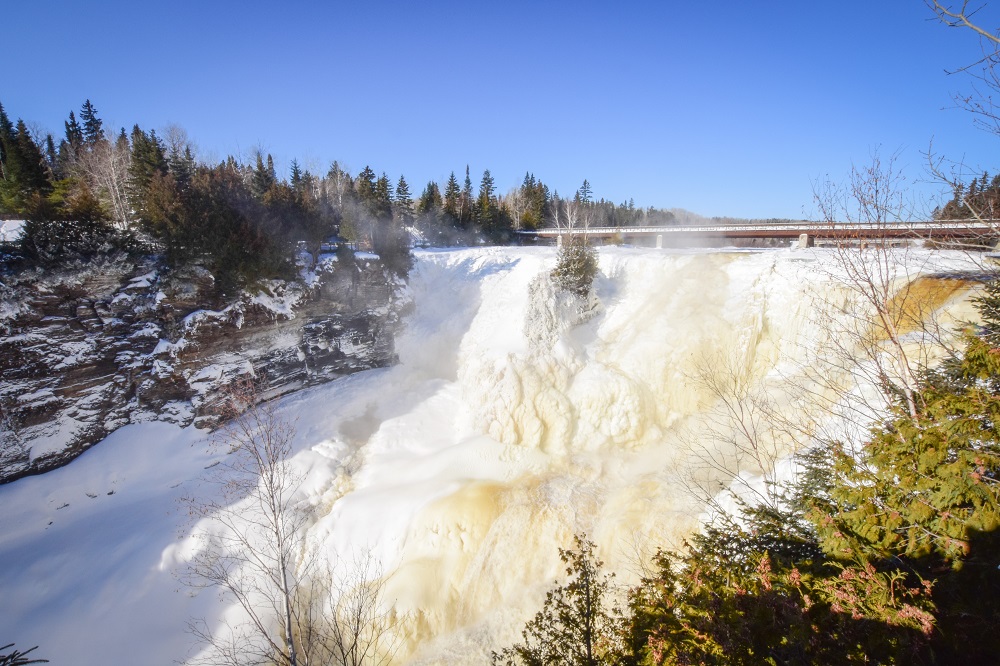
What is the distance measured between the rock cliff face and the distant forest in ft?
3.76

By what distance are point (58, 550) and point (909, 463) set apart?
2063cm

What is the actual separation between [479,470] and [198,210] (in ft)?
53.4

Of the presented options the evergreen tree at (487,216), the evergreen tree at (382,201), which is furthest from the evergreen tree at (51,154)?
the evergreen tree at (487,216)

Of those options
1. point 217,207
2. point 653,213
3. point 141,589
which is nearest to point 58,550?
point 141,589

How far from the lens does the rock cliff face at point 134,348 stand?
13500 mm

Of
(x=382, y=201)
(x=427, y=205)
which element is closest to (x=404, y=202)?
(x=427, y=205)

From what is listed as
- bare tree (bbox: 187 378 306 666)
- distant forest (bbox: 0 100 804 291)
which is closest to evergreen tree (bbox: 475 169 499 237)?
distant forest (bbox: 0 100 804 291)

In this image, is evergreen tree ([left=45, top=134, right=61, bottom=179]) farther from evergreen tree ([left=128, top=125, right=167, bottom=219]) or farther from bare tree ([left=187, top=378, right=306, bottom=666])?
bare tree ([left=187, top=378, right=306, bottom=666])

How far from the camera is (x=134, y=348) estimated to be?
50.6 ft

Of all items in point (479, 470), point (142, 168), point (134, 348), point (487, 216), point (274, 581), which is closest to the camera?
point (274, 581)

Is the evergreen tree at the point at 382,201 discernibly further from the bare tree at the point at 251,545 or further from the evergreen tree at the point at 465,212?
the bare tree at the point at 251,545

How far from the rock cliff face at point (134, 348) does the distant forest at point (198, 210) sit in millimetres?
1145

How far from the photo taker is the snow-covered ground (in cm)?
984

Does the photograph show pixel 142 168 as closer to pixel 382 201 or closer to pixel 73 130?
pixel 382 201
